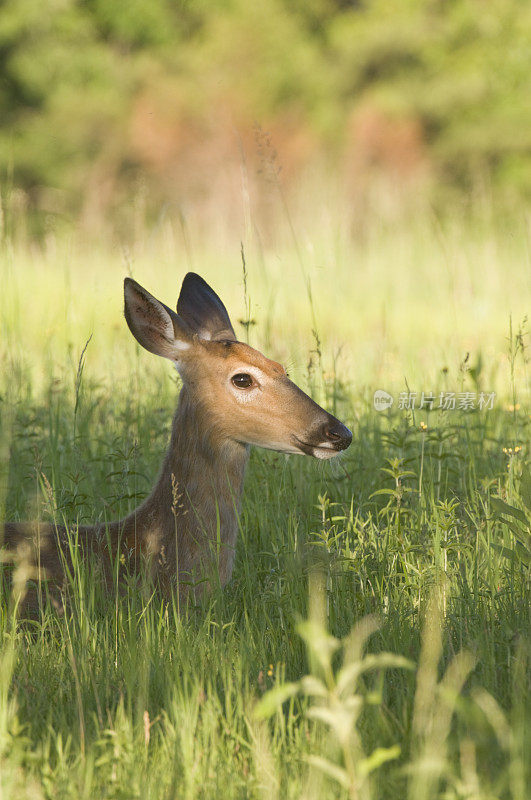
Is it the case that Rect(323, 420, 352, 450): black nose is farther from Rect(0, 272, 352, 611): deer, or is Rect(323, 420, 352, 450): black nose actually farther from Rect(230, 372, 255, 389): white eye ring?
Rect(230, 372, 255, 389): white eye ring

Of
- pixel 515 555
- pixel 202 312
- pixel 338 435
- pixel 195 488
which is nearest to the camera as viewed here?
pixel 515 555

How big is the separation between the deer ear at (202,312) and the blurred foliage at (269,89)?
64.5 ft

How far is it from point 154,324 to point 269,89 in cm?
2240

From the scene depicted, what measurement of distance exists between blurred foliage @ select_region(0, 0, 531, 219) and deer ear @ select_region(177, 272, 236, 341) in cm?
1965

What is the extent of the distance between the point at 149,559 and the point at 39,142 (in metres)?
21.9

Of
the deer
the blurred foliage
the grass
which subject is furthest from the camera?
the blurred foliage

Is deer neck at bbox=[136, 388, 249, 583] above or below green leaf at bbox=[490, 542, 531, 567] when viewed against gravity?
above

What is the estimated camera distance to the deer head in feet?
11.6

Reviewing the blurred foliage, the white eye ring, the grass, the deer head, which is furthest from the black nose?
the blurred foliage

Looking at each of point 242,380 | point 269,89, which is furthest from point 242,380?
point 269,89

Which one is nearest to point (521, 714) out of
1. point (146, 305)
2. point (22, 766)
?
point (22, 766)

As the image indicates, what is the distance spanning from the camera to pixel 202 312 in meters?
3.98

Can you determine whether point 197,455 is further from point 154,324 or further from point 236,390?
point 154,324

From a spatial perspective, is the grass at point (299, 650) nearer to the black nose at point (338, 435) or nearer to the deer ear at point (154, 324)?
the black nose at point (338, 435)
